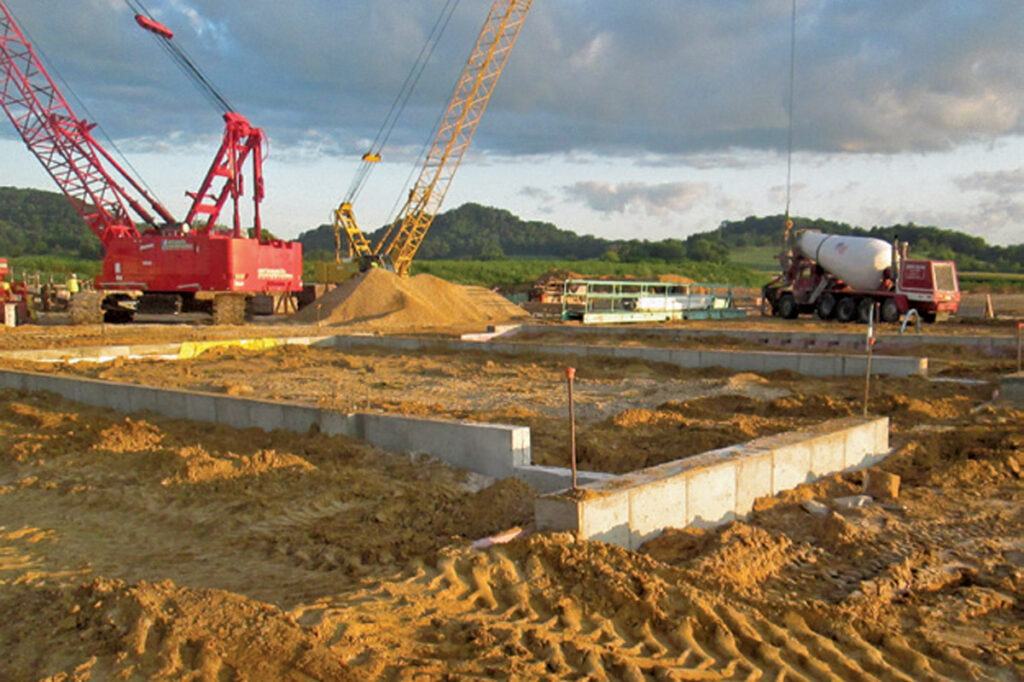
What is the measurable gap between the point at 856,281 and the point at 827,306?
56.2 inches

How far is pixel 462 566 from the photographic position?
4336 mm

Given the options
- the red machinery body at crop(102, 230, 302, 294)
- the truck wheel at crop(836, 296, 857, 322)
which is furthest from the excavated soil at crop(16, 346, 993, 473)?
the truck wheel at crop(836, 296, 857, 322)

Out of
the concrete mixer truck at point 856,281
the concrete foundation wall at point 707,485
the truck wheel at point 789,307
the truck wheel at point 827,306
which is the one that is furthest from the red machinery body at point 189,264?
the concrete foundation wall at point 707,485

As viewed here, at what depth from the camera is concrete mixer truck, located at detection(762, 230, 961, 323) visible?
23234 mm

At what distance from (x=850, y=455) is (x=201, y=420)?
247 inches

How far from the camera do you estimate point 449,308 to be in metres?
29.5

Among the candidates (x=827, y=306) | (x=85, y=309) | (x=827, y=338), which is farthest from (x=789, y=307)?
(x=85, y=309)

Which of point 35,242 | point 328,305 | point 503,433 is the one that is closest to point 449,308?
point 328,305

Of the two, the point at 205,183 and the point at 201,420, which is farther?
the point at 205,183

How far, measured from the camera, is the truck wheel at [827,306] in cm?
2617

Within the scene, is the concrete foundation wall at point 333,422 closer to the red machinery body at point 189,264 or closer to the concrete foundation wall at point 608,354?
the concrete foundation wall at point 608,354

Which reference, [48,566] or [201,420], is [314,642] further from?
[201,420]

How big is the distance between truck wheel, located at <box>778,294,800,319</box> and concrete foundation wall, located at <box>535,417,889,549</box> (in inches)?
835

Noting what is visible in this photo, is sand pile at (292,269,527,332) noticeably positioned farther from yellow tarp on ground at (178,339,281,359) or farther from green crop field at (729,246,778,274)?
green crop field at (729,246,778,274)
